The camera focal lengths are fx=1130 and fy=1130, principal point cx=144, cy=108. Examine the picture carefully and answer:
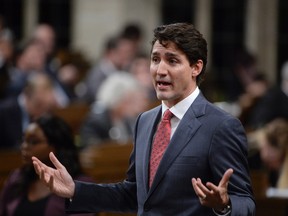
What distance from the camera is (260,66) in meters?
14.6

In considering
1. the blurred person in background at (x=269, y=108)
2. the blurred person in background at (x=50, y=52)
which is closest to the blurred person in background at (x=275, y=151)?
the blurred person in background at (x=269, y=108)

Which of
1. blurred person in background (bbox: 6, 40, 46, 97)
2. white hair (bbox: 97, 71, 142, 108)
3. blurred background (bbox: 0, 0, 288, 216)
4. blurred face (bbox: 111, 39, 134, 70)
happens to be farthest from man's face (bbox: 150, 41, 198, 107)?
blurred face (bbox: 111, 39, 134, 70)

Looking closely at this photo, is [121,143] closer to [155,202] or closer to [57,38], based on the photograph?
[155,202]

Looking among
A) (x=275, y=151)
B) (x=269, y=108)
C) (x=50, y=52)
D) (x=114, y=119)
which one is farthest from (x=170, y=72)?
(x=50, y=52)

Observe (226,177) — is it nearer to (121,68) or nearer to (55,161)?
(55,161)

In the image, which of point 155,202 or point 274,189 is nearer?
point 155,202

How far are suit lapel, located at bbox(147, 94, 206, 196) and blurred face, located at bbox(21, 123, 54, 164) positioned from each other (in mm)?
1461

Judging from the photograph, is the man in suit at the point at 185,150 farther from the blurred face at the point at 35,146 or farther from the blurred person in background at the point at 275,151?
the blurred person in background at the point at 275,151

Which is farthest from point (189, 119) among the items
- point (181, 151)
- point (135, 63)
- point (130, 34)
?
point (130, 34)

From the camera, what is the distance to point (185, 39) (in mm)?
4320

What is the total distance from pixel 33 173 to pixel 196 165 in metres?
1.78

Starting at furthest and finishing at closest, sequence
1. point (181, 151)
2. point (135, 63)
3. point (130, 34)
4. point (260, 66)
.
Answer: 1. point (260, 66)
2. point (130, 34)
3. point (135, 63)
4. point (181, 151)

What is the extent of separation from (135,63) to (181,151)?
7968 millimetres

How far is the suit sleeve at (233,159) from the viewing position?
424 centimetres
